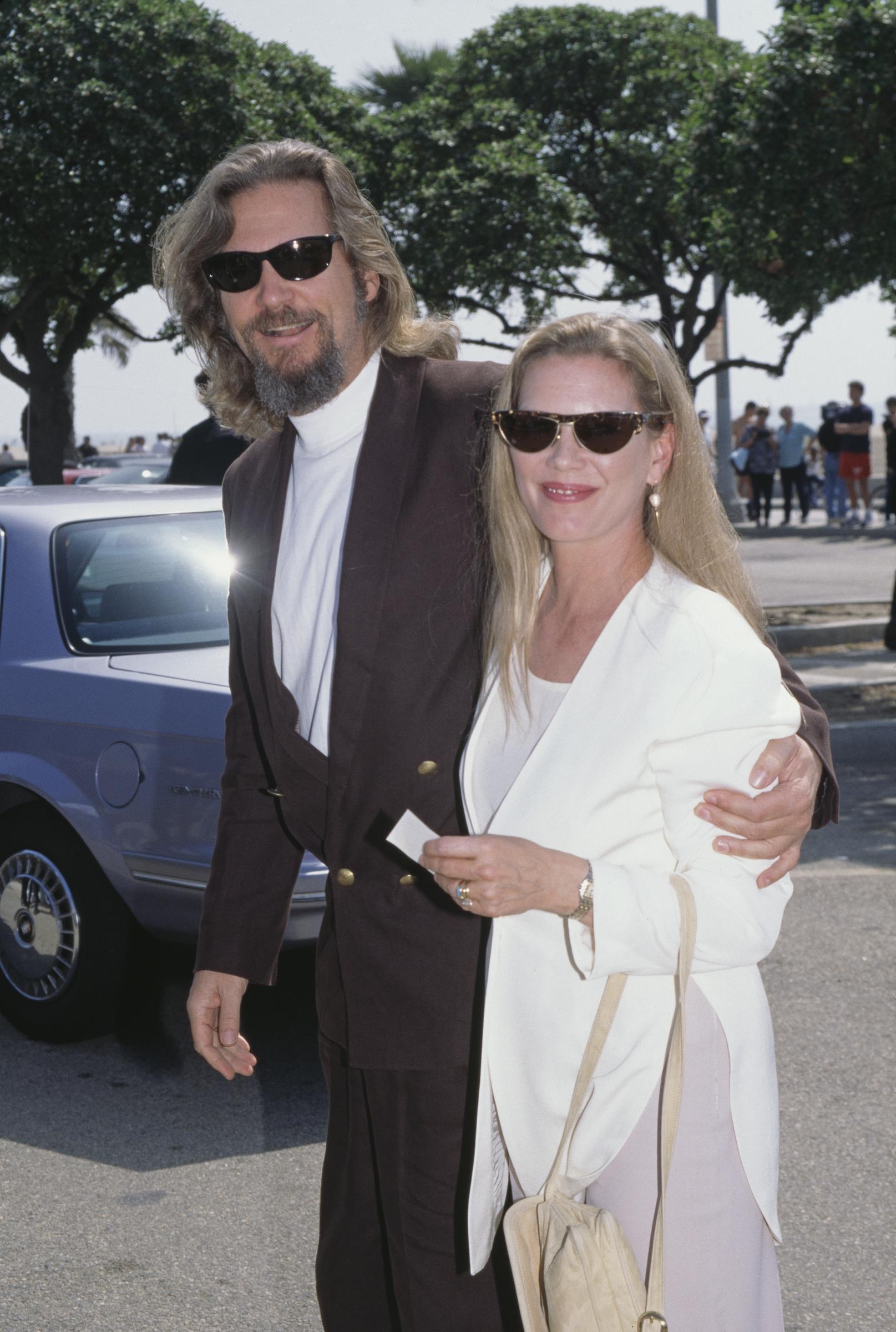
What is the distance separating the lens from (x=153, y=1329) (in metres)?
3.12

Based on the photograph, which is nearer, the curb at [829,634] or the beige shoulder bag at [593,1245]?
the beige shoulder bag at [593,1245]

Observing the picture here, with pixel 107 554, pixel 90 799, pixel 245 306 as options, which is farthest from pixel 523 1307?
pixel 107 554

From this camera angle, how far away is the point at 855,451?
22.4m

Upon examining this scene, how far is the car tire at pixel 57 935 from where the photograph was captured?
464 cm

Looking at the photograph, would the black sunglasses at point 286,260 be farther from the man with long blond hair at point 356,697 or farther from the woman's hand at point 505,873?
the woman's hand at point 505,873

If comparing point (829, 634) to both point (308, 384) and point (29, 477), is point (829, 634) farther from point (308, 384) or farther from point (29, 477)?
point (29, 477)

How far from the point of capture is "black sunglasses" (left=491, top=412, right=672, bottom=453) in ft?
6.44

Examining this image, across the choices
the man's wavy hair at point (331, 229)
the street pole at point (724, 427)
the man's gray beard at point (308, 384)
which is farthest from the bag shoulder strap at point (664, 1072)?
the street pole at point (724, 427)

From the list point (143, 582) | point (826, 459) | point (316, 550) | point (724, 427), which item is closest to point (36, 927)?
point (143, 582)

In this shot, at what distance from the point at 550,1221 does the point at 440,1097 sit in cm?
45

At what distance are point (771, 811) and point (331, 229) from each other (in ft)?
4.29

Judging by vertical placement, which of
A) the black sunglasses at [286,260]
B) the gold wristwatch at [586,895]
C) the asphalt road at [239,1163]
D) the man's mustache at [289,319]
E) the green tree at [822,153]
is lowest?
the asphalt road at [239,1163]

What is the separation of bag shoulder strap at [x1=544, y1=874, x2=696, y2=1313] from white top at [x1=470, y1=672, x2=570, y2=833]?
0.27m

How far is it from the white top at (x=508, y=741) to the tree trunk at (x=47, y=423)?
61.3 feet
